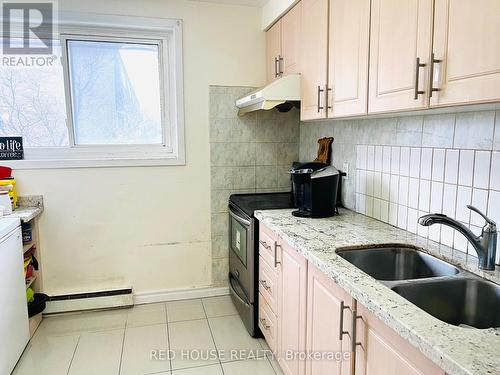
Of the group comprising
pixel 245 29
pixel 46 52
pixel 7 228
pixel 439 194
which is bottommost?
pixel 7 228

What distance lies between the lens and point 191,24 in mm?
2930

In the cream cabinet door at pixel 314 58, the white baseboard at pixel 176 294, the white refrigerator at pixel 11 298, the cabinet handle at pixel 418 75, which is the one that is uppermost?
the cream cabinet door at pixel 314 58

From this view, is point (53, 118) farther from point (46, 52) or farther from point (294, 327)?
point (294, 327)

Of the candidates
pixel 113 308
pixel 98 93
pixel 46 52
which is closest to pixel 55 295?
pixel 113 308

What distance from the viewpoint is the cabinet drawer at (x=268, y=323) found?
2.20m

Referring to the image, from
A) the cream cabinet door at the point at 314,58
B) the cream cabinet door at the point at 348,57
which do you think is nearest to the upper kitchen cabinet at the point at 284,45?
the cream cabinet door at the point at 314,58

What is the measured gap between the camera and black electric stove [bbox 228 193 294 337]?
8.11ft

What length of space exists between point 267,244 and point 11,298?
1.52 metres

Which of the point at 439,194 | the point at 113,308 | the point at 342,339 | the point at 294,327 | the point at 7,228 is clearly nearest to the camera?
the point at 342,339

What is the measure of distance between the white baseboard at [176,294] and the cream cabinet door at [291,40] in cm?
189

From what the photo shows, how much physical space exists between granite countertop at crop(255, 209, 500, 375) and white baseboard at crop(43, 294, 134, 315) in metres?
1.40

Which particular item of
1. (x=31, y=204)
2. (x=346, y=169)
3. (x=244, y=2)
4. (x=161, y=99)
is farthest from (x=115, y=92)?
(x=346, y=169)

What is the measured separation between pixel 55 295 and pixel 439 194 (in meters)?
2.78

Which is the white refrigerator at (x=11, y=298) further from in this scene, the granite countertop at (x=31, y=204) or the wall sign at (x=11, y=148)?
the wall sign at (x=11, y=148)
